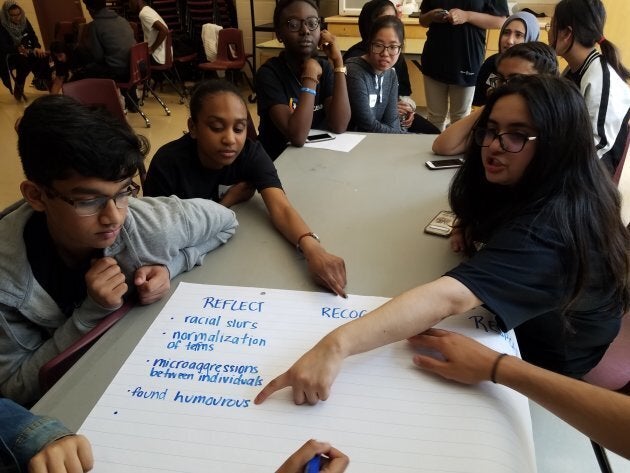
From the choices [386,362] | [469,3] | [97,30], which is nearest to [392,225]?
[386,362]

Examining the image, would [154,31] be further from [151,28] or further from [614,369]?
[614,369]

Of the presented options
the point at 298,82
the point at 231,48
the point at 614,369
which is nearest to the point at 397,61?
the point at 298,82

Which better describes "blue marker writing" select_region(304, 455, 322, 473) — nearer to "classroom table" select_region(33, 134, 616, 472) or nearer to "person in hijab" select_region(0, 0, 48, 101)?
"classroom table" select_region(33, 134, 616, 472)

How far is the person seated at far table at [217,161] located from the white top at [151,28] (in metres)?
4.28

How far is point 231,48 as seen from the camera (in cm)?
518

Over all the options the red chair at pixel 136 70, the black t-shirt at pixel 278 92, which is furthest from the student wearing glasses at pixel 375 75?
the red chair at pixel 136 70

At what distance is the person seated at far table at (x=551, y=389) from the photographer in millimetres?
623

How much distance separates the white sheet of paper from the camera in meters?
1.75

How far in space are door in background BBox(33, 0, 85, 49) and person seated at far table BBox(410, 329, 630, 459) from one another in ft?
27.5

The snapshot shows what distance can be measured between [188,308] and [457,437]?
1.70 ft

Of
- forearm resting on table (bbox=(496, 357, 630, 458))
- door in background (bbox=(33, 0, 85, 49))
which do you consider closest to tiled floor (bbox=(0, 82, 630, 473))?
forearm resting on table (bbox=(496, 357, 630, 458))

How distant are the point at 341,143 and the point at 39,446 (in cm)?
148

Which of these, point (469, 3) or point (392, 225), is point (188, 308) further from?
point (469, 3)

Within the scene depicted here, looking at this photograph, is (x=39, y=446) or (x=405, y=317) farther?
(x=405, y=317)
